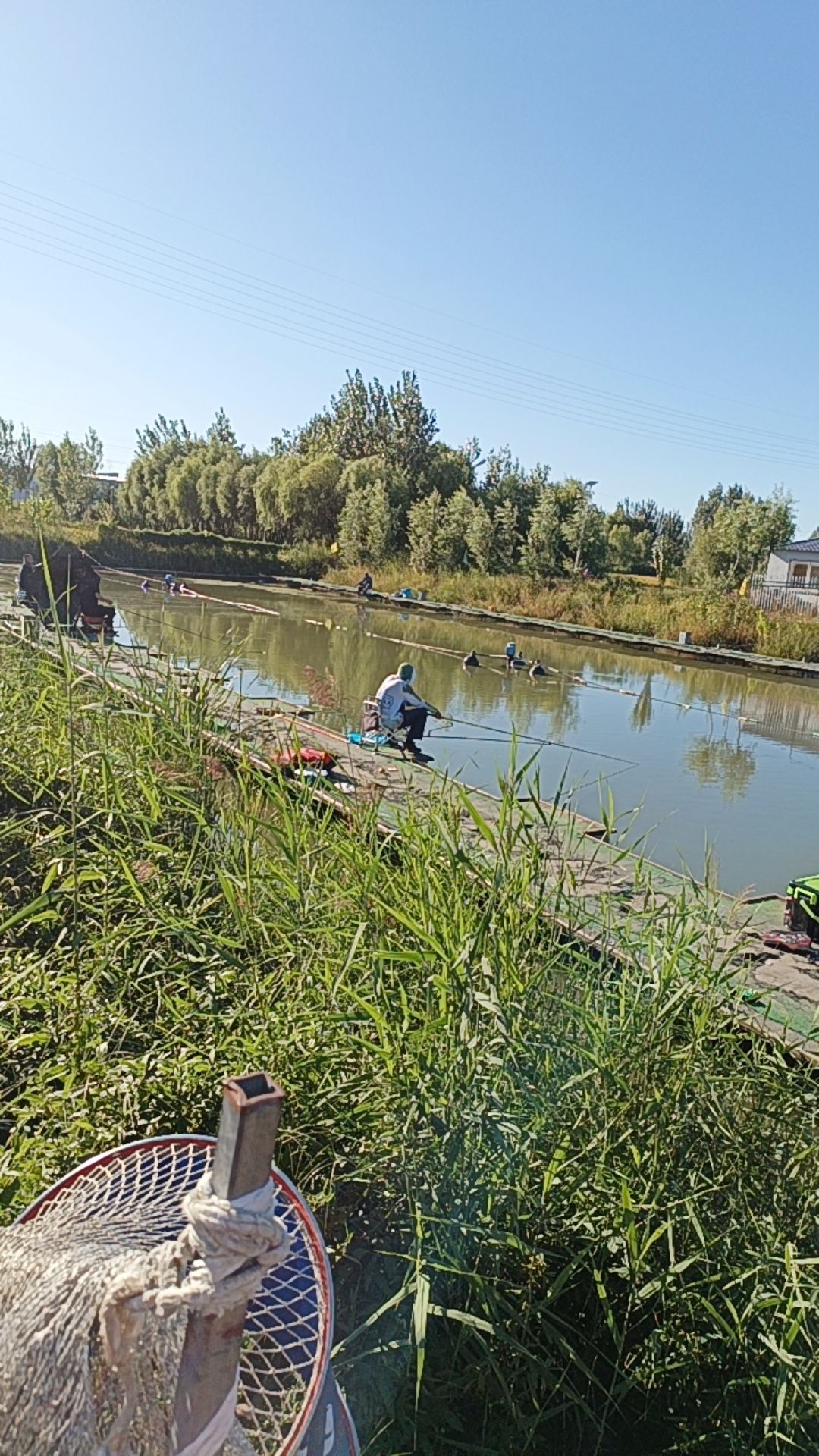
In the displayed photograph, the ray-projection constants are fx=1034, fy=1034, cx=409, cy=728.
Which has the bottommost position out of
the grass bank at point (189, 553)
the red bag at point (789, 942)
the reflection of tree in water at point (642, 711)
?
the reflection of tree in water at point (642, 711)

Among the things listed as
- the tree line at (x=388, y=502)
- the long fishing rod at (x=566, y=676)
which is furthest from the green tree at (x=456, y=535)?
the long fishing rod at (x=566, y=676)

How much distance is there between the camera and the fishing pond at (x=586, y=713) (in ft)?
22.4

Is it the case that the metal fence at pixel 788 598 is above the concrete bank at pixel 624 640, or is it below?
above

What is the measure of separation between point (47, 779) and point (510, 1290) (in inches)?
78.3

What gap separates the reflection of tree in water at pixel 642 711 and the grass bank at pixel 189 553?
19.4 metres

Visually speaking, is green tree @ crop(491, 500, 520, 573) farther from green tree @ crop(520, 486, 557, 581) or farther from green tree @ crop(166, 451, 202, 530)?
green tree @ crop(166, 451, 202, 530)

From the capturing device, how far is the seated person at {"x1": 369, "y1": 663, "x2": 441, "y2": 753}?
8.35 metres

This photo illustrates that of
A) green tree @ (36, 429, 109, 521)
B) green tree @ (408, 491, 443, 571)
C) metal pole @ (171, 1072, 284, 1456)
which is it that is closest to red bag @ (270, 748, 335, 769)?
metal pole @ (171, 1072, 284, 1456)

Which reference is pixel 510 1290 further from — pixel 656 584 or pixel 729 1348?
pixel 656 584

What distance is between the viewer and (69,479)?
47125mm


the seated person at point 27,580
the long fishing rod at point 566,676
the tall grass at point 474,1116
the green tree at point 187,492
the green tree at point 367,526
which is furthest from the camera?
the green tree at point 187,492

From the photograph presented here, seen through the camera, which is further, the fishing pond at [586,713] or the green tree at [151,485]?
the green tree at [151,485]

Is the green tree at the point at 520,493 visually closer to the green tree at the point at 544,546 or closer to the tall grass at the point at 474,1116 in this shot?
the green tree at the point at 544,546

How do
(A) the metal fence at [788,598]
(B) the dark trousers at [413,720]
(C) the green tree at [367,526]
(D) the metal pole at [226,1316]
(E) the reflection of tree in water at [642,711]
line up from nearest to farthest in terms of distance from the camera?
1. (D) the metal pole at [226,1316]
2. (B) the dark trousers at [413,720]
3. (E) the reflection of tree in water at [642,711]
4. (A) the metal fence at [788,598]
5. (C) the green tree at [367,526]
